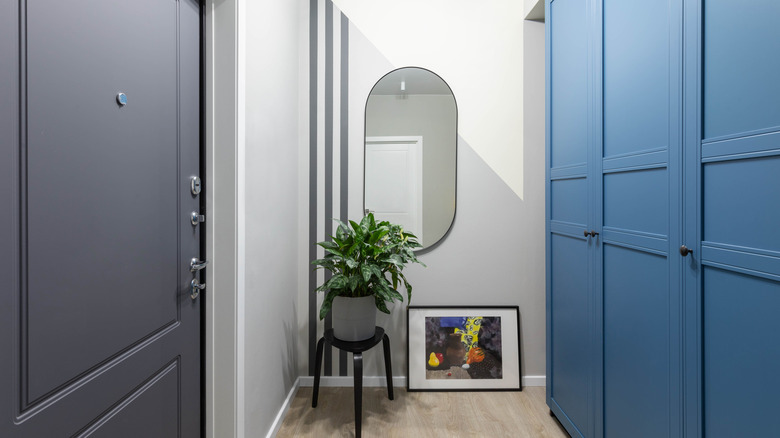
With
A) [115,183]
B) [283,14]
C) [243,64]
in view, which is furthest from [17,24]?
[283,14]

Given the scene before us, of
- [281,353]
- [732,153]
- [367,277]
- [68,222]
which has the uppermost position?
[732,153]

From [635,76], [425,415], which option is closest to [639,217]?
[635,76]

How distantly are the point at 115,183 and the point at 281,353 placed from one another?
1394 mm

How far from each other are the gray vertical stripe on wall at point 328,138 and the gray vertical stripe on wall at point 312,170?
0.07 metres

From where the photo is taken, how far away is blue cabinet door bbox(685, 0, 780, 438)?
0.88 m

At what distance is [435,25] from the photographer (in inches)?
92.7

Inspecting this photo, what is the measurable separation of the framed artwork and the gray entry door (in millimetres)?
1377

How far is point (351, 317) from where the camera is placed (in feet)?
6.39

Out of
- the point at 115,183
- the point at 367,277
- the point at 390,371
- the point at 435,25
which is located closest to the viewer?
the point at 115,183

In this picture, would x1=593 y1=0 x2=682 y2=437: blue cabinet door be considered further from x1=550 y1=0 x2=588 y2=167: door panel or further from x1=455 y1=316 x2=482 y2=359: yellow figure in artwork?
x1=455 y1=316 x2=482 y2=359: yellow figure in artwork

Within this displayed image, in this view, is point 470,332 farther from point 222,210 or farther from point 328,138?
point 222,210

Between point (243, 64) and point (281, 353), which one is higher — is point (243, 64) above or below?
above

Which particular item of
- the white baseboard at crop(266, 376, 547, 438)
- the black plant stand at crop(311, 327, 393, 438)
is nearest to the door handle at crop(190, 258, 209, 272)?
the black plant stand at crop(311, 327, 393, 438)

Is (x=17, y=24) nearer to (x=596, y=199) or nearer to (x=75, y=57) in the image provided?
(x=75, y=57)
